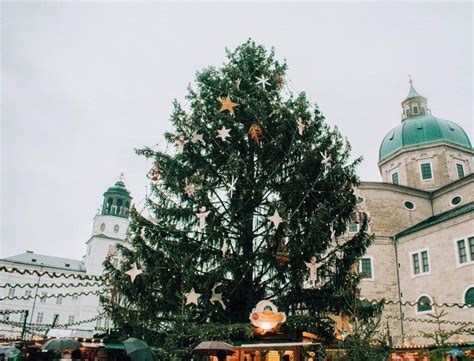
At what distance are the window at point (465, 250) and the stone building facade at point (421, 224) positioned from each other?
57mm

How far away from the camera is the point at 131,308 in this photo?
38.4 ft

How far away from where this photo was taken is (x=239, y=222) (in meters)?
12.0

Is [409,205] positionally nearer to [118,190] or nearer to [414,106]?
[414,106]

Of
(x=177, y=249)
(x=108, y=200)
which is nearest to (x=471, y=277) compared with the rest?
(x=177, y=249)

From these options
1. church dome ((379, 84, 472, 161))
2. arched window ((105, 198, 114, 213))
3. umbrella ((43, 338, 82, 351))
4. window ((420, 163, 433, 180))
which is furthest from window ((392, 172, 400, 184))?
arched window ((105, 198, 114, 213))

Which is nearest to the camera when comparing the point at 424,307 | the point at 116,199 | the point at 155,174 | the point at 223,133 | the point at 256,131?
the point at 223,133

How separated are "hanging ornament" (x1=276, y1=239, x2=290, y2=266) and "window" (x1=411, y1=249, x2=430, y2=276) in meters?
21.4

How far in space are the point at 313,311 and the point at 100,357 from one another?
34.0 feet

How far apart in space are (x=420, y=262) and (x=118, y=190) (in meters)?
42.9

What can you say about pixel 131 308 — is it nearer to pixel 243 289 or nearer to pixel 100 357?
pixel 243 289

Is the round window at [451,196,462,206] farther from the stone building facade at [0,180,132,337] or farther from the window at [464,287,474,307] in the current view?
the stone building facade at [0,180,132,337]

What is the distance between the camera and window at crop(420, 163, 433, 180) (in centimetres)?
3700

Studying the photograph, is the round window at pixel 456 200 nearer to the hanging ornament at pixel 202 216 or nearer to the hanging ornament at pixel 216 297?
the hanging ornament at pixel 216 297

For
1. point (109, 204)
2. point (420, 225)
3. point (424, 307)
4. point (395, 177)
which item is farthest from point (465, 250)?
point (109, 204)
